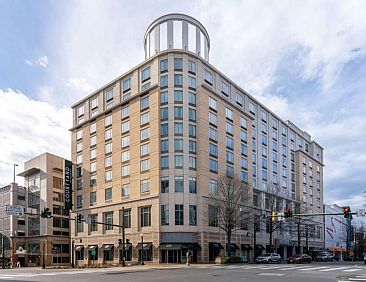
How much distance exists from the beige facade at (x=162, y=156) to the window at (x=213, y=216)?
2.99 feet

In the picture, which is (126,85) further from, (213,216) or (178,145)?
(213,216)

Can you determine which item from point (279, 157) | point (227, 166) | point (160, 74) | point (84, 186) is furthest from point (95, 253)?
point (279, 157)

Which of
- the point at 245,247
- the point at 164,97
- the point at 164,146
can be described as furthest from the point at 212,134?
the point at 245,247

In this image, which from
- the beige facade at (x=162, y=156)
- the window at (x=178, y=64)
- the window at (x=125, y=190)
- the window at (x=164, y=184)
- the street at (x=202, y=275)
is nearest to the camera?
the street at (x=202, y=275)

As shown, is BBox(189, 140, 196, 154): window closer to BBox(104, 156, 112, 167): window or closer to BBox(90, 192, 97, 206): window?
BBox(104, 156, 112, 167): window

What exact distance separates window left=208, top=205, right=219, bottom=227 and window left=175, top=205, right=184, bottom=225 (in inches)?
183

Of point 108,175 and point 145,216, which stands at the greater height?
point 108,175

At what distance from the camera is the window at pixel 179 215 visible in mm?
66062

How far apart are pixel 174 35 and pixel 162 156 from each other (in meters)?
20.2

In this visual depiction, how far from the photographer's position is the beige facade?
220ft

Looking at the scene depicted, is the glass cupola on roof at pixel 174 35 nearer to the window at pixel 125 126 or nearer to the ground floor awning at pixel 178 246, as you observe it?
the window at pixel 125 126

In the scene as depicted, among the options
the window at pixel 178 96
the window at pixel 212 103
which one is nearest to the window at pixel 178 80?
the window at pixel 178 96

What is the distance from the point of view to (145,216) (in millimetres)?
69000

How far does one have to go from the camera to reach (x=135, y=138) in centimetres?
7325
